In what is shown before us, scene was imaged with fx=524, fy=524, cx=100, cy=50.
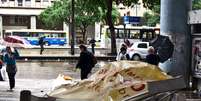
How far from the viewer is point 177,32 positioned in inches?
476

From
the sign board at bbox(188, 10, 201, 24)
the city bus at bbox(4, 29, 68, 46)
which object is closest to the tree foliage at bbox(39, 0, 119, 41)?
the city bus at bbox(4, 29, 68, 46)

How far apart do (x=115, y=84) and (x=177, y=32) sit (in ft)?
17.0

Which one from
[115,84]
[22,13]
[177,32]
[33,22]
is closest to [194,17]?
[177,32]

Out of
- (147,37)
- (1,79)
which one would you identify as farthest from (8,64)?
(147,37)

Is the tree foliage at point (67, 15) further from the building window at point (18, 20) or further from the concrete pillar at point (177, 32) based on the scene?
the concrete pillar at point (177, 32)

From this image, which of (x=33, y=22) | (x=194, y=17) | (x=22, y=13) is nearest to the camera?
(x=194, y=17)

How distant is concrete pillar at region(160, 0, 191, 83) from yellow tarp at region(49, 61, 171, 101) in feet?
14.6

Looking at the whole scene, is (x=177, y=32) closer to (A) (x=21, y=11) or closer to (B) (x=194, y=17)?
(B) (x=194, y=17)

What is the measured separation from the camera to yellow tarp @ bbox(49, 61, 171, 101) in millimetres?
7078

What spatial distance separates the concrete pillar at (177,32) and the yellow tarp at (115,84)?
14.6 feet

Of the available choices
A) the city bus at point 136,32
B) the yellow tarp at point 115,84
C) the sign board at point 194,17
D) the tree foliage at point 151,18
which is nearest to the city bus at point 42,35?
the tree foliage at point 151,18

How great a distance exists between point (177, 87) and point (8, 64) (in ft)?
34.1

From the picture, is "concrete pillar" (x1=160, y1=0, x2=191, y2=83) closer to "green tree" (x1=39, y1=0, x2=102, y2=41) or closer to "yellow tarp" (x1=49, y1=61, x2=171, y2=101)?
"yellow tarp" (x1=49, y1=61, x2=171, y2=101)

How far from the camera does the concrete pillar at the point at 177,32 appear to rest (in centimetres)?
1192
